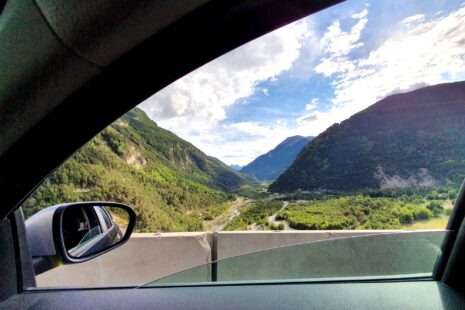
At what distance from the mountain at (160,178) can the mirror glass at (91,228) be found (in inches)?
222

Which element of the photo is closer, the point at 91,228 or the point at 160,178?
the point at 91,228

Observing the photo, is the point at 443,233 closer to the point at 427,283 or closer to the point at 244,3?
the point at 427,283

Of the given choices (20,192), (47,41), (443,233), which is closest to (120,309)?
(20,192)

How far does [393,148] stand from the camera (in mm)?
4125

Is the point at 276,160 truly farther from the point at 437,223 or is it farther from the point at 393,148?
the point at 437,223

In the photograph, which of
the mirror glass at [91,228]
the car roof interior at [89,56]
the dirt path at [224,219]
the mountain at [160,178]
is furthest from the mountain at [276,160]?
the car roof interior at [89,56]

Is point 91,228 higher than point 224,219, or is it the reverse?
point 91,228

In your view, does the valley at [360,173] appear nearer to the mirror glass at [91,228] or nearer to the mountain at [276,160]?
the mountain at [276,160]

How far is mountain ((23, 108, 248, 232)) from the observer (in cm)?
1072

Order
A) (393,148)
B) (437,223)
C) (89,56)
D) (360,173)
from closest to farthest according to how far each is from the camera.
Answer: (89,56) < (437,223) < (393,148) < (360,173)

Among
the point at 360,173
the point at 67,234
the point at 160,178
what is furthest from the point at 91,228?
the point at 160,178

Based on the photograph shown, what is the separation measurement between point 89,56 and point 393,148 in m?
4.00

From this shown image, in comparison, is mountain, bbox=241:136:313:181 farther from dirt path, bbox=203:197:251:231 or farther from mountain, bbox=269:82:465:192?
dirt path, bbox=203:197:251:231

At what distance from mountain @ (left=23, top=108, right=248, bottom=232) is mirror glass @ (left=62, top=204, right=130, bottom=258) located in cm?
563
